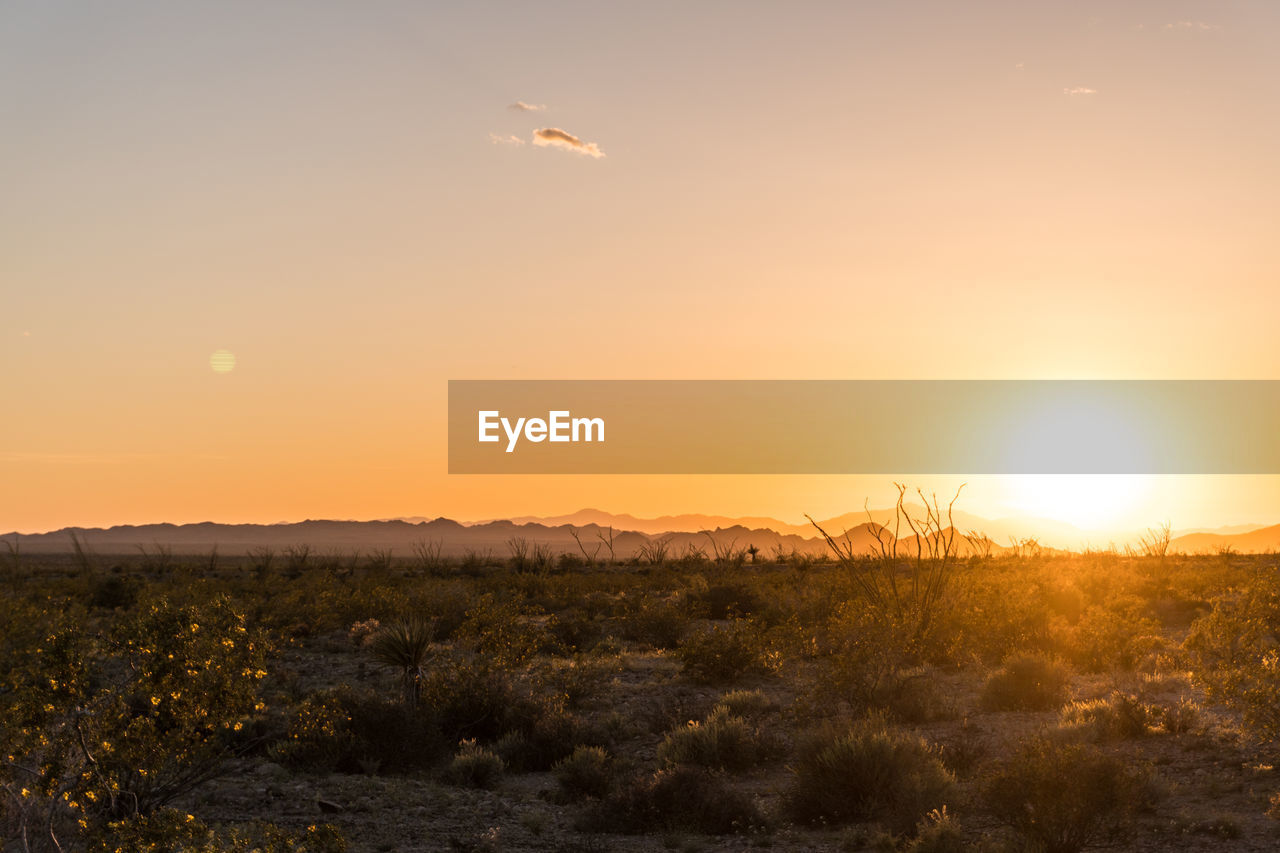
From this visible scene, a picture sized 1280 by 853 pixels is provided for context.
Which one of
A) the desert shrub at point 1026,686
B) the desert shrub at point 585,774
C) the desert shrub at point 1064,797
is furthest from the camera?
the desert shrub at point 1026,686

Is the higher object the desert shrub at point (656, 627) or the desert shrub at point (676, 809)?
the desert shrub at point (656, 627)

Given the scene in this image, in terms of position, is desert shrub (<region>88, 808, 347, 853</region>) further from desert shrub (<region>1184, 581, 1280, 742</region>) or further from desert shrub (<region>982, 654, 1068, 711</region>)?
desert shrub (<region>982, 654, 1068, 711</region>)

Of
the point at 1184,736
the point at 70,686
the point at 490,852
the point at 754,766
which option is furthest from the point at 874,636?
the point at 70,686

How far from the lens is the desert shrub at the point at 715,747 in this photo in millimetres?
14406

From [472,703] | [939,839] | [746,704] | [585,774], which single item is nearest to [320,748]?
[472,703]

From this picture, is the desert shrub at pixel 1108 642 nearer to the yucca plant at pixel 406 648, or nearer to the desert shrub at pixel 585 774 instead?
the desert shrub at pixel 585 774

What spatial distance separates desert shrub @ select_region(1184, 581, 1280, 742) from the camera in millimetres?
12188

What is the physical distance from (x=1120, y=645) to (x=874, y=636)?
6.35 m

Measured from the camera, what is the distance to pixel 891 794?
39.1 feet

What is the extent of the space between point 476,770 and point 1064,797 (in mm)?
8066

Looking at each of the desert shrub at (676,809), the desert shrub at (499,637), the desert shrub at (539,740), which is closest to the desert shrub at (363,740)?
the desert shrub at (539,740)

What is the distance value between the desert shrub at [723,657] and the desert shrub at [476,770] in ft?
21.5

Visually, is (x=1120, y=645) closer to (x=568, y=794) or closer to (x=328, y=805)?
(x=568, y=794)

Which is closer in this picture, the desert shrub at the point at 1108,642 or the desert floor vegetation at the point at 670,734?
the desert floor vegetation at the point at 670,734
